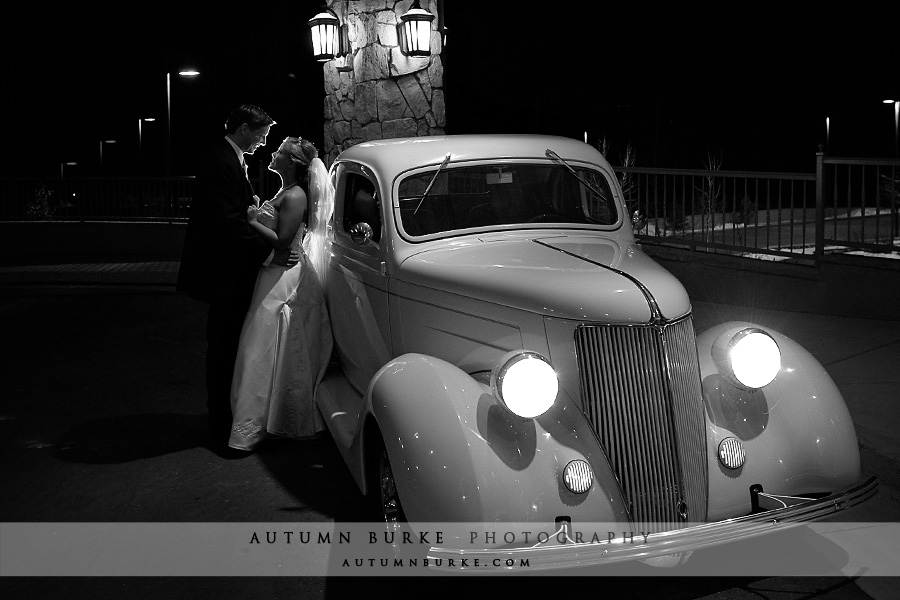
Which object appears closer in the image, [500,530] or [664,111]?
[500,530]

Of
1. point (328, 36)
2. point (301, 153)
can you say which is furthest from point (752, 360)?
point (328, 36)

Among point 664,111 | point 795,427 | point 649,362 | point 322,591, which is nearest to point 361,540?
point 322,591

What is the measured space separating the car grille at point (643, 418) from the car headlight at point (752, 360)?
466mm

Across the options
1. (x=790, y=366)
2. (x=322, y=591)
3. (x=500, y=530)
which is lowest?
(x=322, y=591)

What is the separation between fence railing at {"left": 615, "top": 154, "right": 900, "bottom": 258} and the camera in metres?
8.81

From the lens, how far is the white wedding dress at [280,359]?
5.77 m

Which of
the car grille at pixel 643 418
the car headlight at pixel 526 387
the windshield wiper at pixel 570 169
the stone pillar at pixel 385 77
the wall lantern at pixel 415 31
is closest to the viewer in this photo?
the car headlight at pixel 526 387

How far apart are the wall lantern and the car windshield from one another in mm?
4972

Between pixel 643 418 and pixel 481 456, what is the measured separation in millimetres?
682

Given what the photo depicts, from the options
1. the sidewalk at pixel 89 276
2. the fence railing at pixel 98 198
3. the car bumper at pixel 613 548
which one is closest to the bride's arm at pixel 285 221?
the car bumper at pixel 613 548

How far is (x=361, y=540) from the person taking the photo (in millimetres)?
4410

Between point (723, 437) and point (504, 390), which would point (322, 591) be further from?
point (723, 437)

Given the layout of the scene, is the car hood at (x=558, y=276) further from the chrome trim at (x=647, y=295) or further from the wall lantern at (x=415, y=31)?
the wall lantern at (x=415, y=31)

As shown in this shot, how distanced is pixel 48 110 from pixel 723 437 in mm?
42691
